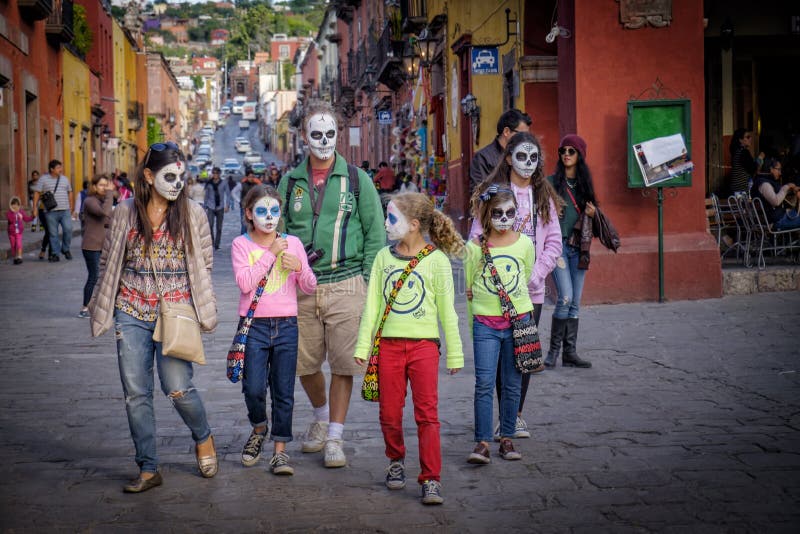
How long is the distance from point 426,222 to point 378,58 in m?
28.8

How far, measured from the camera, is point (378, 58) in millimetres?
33344

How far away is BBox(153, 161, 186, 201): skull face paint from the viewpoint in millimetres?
5355

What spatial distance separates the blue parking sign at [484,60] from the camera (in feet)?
54.6

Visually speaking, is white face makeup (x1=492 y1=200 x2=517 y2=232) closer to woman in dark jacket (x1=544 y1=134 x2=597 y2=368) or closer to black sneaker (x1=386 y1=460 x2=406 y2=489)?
black sneaker (x1=386 y1=460 x2=406 y2=489)

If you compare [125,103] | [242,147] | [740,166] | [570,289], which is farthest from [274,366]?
[242,147]

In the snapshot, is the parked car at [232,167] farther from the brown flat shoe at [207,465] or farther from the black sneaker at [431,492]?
the black sneaker at [431,492]

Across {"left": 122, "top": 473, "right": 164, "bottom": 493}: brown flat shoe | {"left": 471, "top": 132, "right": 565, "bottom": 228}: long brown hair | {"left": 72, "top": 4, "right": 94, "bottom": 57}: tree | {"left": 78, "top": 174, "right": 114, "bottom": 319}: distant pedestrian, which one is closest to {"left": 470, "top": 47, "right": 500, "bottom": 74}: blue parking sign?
{"left": 78, "top": 174, "right": 114, "bottom": 319}: distant pedestrian

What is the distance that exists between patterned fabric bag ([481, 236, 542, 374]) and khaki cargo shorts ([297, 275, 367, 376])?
75cm

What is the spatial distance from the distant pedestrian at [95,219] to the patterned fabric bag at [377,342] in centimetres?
752

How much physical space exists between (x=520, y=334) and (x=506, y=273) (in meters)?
0.33

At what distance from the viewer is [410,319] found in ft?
17.0

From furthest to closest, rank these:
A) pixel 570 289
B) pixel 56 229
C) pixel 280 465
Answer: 1. pixel 56 229
2. pixel 570 289
3. pixel 280 465

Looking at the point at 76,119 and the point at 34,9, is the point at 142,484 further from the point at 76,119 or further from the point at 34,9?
the point at 76,119

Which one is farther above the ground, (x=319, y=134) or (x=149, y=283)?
A: (x=319, y=134)
